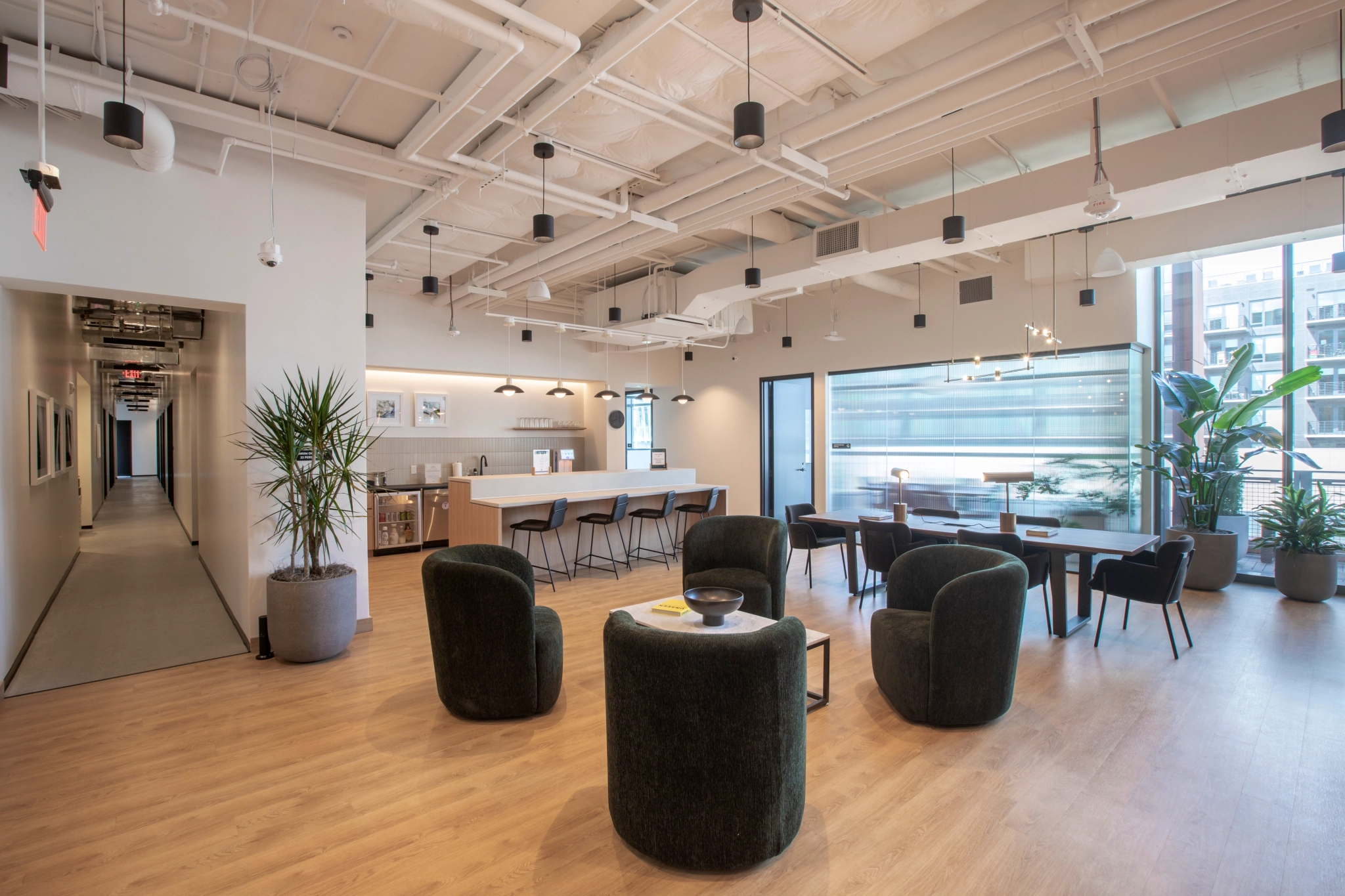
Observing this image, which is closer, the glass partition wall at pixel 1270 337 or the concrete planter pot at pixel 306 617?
the concrete planter pot at pixel 306 617

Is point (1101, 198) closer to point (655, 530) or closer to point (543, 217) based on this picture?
point (543, 217)

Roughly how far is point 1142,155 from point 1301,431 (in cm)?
399

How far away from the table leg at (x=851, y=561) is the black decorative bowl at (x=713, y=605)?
3.45 m

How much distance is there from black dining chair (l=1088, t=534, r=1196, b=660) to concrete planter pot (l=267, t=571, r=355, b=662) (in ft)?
17.5

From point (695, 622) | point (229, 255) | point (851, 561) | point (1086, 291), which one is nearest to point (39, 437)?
point (229, 255)

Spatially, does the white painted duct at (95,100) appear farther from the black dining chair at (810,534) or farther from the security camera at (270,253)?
the black dining chair at (810,534)

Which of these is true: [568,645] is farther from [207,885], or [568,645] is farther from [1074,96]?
[1074,96]

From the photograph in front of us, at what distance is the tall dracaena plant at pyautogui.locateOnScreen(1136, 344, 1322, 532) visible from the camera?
626 cm

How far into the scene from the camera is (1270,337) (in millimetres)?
6504

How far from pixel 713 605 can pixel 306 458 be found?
317cm

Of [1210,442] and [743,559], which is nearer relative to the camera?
[743,559]

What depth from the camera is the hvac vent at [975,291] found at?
7668 millimetres

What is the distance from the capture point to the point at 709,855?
7.40ft

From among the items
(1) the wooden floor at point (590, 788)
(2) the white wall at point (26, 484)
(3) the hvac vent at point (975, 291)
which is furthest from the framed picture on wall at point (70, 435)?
(3) the hvac vent at point (975, 291)
